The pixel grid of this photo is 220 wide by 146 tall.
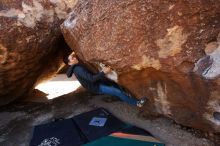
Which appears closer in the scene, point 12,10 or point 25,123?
point 12,10

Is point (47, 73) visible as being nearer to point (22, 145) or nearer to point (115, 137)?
point (22, 145)

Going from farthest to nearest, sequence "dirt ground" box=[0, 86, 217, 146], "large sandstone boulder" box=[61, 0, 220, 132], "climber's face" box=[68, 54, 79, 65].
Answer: "climber's face" box=[68, 54, 79, 65]
"dirt ground" box=[0, 86, 217, 146]
"large sandstone boulder" box=[61, 0, 220, 132]

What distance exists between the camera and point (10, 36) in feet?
12.3

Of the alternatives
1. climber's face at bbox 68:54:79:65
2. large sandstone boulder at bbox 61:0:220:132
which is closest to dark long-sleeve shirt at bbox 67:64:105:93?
climber's face at bbox 68:54:79:65

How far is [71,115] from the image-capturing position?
4078 millimetres

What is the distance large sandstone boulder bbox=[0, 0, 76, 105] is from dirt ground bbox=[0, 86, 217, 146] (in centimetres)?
38

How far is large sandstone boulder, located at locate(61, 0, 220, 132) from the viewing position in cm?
256

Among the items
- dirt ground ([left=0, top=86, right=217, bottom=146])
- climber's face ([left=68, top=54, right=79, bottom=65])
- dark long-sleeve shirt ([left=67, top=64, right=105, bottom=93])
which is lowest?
dirt ground ([left=0, top=86, right=217, bottom=146])

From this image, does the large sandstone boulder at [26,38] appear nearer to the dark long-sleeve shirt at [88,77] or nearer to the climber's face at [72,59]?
the climber's face at [72,59]

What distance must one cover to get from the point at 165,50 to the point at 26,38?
1951mm

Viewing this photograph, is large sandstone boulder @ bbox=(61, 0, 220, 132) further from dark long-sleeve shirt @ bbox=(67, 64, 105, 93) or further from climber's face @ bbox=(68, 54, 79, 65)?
climber's face @ bbox=(68, 54, 79, 65)

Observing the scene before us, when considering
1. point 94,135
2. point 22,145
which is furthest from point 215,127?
point 22,145

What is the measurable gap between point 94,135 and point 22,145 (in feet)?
2.89

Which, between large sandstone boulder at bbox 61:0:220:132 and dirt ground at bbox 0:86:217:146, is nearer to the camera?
large sandstone boulder at bbox 61:0:220:132
